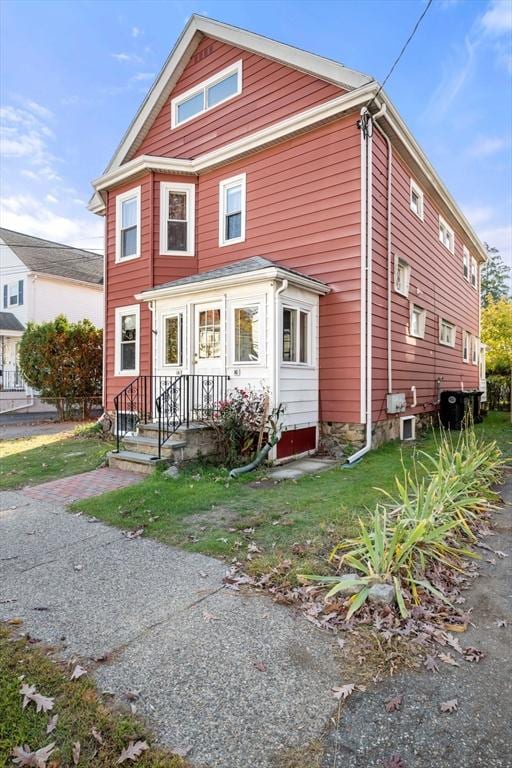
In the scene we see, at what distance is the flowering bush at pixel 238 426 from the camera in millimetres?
7547

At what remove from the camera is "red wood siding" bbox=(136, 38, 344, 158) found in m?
9.31

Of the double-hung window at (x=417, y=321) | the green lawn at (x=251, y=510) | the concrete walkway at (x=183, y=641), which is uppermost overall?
the double-hung window at (x=417, y=321)

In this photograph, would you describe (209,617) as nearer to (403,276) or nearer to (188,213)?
(403,276)

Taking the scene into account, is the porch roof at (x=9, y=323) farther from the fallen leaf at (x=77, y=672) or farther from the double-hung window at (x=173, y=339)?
the fallen leaf at (x=77, y=672)

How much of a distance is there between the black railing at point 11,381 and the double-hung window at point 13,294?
146 inches

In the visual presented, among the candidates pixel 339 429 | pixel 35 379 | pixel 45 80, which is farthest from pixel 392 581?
pixel 45 80

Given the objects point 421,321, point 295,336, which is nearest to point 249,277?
point 295,336

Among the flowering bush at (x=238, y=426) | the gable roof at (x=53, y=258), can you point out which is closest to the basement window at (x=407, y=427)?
the flowering bush at (x=238, y=426)

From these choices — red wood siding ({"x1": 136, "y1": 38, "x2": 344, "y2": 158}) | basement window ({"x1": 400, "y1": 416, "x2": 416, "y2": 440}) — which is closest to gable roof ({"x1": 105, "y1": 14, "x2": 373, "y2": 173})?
red wood siding ({"x1": 136, "y1": 38, "x2": 344, "y2": 158})

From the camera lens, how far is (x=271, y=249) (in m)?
9.59

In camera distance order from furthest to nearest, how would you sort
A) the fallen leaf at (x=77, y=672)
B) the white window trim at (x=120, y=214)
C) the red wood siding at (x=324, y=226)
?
1. the white window trim at (x=120, y=214)
2. the red wood siding at (x=324, y=226)
3. the fallen leaf at (x=77, y=672)

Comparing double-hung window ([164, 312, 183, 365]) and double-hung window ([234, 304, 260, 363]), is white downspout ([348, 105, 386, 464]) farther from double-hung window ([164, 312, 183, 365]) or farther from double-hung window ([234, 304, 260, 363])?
double-hung window ([164, 312, 183, 365])

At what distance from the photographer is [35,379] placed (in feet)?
46.8

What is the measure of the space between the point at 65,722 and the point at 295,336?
700cm
